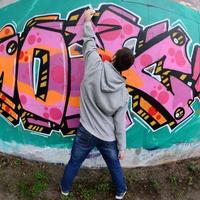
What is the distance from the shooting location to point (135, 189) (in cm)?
639

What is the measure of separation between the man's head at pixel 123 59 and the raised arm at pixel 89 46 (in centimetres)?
20

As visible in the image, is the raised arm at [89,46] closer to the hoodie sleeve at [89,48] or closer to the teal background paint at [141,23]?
the hoodie sleeve at [89,48]

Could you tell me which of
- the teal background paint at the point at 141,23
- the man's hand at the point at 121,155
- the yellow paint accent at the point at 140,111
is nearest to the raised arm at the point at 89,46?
the teal background paint at the point at 141,23

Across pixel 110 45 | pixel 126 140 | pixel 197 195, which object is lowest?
pixel 197 195

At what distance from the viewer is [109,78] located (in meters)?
5.52

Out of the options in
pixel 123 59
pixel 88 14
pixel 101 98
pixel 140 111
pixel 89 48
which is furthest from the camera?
pixel 140 111

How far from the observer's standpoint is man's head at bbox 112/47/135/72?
5.45m

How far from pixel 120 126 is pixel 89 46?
2.84 feet

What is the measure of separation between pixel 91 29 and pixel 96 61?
39cm

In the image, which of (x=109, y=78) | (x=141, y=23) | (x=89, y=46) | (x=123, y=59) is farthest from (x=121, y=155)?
(x=141, y=23)

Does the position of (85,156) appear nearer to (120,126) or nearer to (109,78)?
(120,126)

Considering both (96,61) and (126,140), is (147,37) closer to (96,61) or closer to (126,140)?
(96,61)

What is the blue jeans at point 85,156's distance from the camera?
5.84 m

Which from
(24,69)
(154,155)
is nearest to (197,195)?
(154,155)
